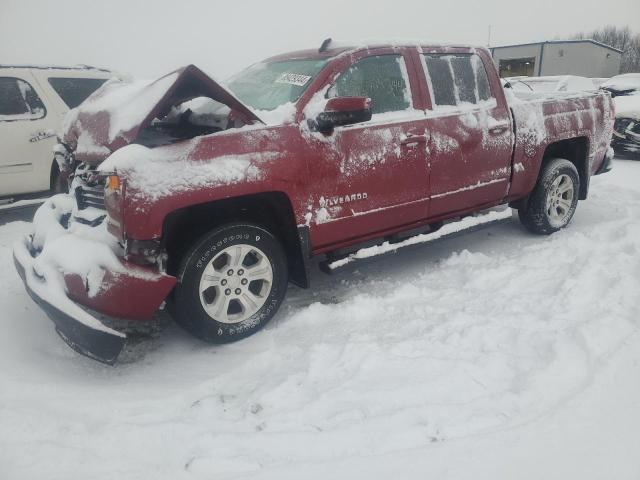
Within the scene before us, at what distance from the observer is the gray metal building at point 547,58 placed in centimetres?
3184

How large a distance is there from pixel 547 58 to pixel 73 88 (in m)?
33.7

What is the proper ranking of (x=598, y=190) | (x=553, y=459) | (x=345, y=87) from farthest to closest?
1. (x=598, y=190)
2. (x=345, y=87)
3. (x=553, y=459)

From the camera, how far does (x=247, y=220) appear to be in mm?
3041

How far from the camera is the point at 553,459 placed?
1.96 metres

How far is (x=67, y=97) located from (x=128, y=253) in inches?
162

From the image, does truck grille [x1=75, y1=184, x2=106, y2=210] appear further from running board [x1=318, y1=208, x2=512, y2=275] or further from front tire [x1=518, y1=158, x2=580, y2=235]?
front tire [x1=518, y1=158, x2=580, y2=235]

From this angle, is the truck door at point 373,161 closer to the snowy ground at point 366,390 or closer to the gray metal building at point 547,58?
the snowy ground at point 366,390

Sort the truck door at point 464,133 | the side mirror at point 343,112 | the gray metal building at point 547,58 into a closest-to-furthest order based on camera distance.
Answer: the side mirror at point 343,112
the truck door at point 464,133
the gray metal building at point 547,58

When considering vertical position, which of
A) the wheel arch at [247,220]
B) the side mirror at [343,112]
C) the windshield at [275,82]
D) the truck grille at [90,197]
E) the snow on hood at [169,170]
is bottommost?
the wheel arch at [247,220]

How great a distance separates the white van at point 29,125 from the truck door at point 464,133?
14.2 ft

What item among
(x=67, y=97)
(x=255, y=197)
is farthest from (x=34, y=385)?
(x=67, y=97)

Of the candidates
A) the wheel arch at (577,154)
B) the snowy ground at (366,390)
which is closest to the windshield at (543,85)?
the wheel arch at (577,154)

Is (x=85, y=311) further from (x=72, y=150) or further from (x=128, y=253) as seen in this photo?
(x=72, y=150)

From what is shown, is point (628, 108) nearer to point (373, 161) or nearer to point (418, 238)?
point (418, 238)
